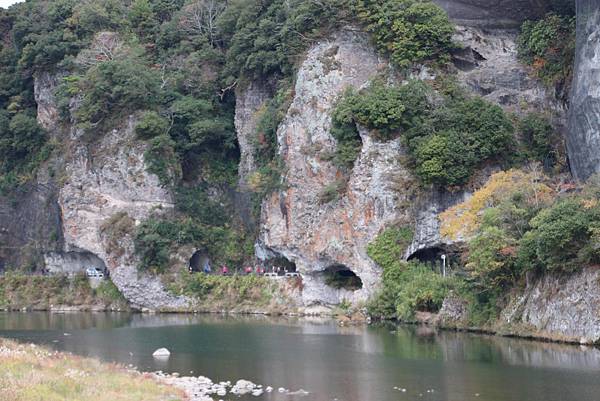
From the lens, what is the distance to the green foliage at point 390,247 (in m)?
55.4

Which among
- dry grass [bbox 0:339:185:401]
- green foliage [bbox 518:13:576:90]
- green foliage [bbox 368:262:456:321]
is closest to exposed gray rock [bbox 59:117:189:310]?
green foliage [bbox 368:262:456:321]

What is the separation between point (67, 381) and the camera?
94.7 feet

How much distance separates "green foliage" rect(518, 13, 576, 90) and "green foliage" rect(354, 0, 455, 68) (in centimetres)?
471

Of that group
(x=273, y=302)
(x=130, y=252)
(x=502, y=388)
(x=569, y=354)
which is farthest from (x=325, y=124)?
(x=502, y=388)

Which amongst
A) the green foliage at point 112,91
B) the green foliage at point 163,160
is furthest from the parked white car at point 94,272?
the green foliage at point 112,91

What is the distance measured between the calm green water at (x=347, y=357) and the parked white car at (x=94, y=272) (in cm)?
1287

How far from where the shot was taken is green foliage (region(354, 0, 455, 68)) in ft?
197

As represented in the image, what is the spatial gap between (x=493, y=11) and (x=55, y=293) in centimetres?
3377

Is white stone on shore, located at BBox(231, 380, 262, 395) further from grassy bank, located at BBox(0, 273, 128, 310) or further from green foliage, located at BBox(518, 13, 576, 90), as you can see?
grassy bank, located at BBox(0, 273, 128, 310)

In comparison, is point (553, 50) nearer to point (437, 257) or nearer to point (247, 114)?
point (437, 257)

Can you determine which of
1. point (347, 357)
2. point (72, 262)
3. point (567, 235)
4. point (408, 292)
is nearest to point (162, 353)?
point (347, 357)

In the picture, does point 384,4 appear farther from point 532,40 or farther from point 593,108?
point 593,108

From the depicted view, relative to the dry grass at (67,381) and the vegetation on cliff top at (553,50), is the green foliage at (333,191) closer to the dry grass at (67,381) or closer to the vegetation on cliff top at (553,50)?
the vegetation on cliff top at (553,50)

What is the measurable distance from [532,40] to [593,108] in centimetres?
1039
